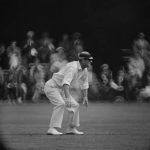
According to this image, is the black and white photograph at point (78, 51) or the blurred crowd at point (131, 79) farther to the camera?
the blurred crowd at point (131, 79)

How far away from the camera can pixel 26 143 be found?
9750mm

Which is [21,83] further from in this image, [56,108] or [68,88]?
[68,88]

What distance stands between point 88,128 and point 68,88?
193 cm

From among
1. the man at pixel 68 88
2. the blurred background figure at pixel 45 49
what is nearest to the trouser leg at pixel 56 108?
the man at pixel 68 88

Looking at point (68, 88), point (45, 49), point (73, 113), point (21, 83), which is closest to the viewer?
point (68, 88)

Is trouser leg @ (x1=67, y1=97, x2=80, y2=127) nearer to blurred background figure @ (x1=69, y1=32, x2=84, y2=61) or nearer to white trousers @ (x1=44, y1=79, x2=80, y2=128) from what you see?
white trousers @ (x1=44, y1=79, x2=80, y2=128)

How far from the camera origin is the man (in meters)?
11.2

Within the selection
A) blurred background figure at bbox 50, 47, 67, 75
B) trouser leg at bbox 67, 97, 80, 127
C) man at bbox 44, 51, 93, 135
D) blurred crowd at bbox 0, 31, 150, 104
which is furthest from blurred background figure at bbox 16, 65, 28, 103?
trouser leg at bbox 67, 97, 80, 127

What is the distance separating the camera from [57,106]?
454 inches

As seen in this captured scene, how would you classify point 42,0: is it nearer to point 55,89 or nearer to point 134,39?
point 134,39

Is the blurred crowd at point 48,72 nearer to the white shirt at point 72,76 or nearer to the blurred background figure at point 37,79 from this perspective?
the blurred background figure at point 37,79

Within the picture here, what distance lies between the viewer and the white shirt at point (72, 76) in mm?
11219

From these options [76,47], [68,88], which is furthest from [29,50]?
[68,88]

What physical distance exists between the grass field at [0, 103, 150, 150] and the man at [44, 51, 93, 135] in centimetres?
32
